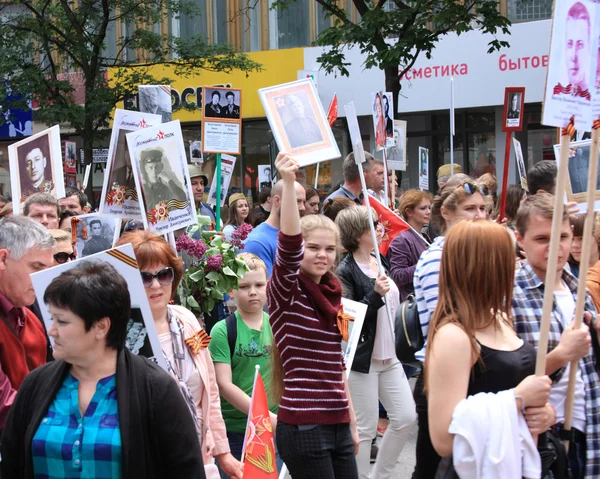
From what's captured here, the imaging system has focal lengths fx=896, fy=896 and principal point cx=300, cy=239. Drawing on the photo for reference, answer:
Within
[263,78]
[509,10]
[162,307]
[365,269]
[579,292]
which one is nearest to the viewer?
[579,292]

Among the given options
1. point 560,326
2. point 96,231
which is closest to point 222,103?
point 96,231

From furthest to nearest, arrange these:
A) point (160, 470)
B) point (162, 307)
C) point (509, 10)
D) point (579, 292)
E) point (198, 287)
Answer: point (509, 10)
point (198, 287)
point (162, 307)
point (579, 292)
point (160, 470)

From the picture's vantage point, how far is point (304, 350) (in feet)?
13.8

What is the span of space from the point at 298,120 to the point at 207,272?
48.6 inches

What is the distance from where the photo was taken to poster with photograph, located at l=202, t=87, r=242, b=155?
787 cm

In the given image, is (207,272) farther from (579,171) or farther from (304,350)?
(579,171)

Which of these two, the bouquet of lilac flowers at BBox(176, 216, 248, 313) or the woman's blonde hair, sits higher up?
the woman's blonde hair

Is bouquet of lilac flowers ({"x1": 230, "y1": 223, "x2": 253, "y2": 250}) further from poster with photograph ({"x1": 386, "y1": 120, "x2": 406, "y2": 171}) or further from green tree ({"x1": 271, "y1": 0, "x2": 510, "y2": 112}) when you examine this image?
green tree ({"x1": 271, "y1": 0, "x2": 510, "y2": 112})

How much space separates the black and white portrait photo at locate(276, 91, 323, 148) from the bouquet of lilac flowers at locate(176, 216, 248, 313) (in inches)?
37.1

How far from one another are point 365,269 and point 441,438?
3.23 m

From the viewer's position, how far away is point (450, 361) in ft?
9.39

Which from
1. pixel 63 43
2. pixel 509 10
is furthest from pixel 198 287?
pixel 509 10

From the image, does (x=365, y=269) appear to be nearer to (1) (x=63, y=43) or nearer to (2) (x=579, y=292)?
(2) (x=579, y=292)

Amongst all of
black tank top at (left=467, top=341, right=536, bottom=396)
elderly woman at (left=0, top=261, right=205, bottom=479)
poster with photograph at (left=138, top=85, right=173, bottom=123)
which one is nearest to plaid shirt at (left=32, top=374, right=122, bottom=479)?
elderly woman at (left=0, top=261, right=205, bottom=479)
